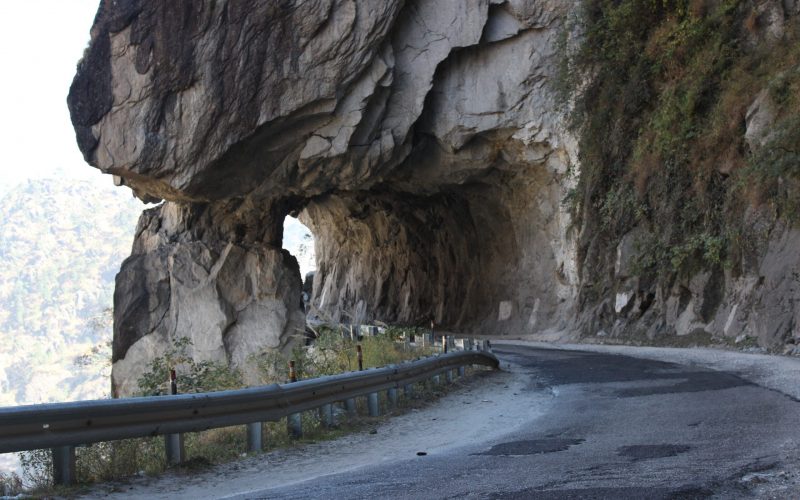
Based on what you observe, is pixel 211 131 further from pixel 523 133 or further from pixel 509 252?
pixel 509 252

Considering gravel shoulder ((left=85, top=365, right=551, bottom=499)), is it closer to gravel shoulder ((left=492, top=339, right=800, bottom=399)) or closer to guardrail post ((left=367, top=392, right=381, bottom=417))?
guardrail post ((left=367, top=392, right=381, bottom=417))

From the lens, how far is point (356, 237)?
48.7 metres

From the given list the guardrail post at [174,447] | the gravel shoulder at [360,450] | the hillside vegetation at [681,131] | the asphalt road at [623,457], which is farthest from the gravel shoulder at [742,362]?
the guardrail post at [174,447]

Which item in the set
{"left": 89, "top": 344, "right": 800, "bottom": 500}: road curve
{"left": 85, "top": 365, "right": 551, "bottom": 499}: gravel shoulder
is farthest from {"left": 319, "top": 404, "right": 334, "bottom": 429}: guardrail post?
{"left": 89, "top": 344, "right": 800, "bottom": 500}: road curve

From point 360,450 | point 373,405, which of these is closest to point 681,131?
point 373,405

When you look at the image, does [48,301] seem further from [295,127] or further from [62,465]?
[62,465]

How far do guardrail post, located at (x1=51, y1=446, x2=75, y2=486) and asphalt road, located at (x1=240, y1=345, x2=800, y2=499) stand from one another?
1355 millimetres

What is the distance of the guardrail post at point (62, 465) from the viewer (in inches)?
231

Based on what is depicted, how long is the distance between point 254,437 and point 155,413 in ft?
4.71

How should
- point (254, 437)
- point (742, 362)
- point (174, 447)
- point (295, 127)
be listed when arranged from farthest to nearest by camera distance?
point (295, 127), point (742, 362), point (254, 437), point (174, 447)

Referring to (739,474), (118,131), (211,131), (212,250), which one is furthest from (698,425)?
(212,250)

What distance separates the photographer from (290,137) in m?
28.9

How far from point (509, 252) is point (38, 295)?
15783 cm

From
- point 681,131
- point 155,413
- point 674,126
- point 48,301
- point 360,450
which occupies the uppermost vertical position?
point 674,126
